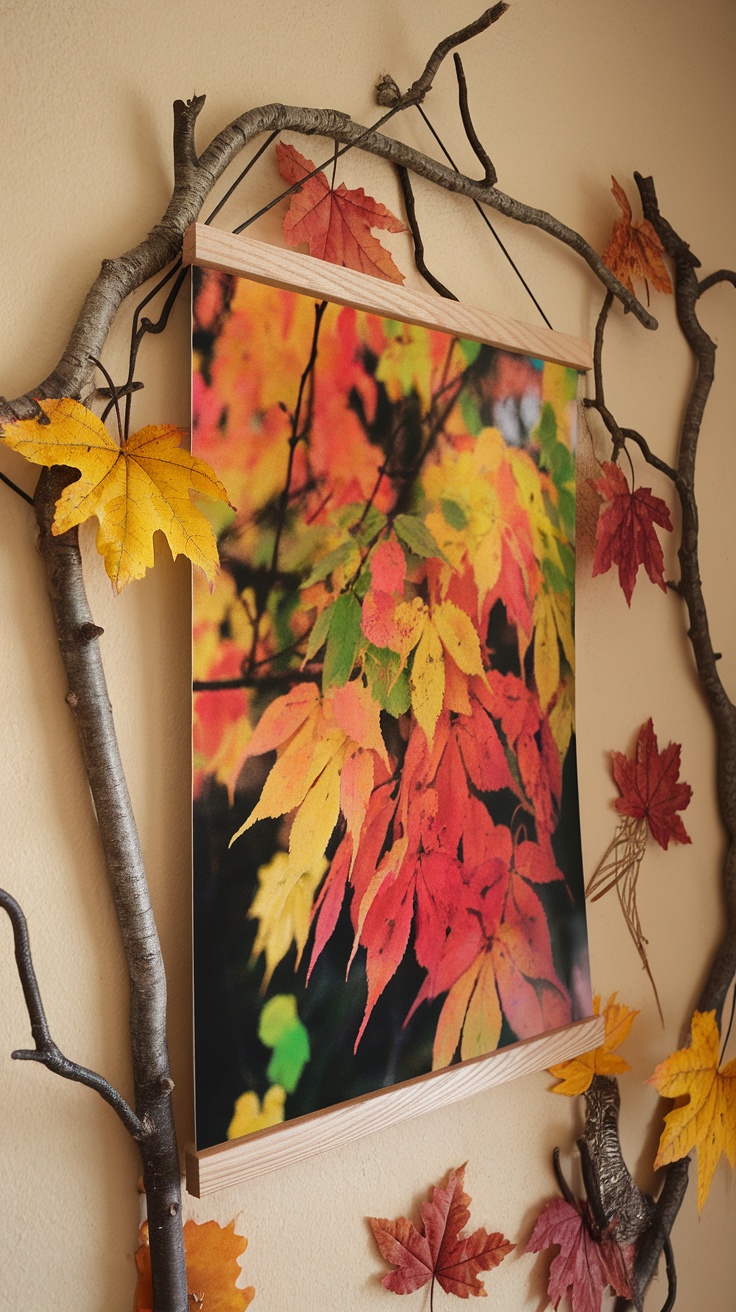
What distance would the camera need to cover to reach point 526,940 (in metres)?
1.07

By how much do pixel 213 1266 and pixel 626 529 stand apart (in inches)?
36.0

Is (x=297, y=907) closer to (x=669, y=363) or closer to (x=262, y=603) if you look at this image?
(x=262, y=603)

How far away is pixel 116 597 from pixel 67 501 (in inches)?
5.5

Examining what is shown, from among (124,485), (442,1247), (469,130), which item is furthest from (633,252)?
(442,1247)

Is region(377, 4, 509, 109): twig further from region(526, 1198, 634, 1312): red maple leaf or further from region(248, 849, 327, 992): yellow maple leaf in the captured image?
region(526, 1198, 634, 1312): red maple leaf

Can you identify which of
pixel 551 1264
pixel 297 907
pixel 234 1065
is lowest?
pixel 551 1264

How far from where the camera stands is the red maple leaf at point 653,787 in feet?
4.12

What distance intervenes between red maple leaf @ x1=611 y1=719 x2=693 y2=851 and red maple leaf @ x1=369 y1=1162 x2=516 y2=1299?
503 millimetres

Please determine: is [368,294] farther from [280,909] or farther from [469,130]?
[280,909]

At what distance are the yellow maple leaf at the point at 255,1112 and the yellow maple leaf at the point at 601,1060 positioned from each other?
420 mm

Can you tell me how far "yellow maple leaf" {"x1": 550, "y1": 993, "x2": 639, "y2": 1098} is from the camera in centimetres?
116

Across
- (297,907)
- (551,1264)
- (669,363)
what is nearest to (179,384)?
(297,907)

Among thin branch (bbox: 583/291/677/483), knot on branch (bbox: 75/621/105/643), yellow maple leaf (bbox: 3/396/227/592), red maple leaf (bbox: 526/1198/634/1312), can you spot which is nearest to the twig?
thin branch (bbox: 583/291/677/483)

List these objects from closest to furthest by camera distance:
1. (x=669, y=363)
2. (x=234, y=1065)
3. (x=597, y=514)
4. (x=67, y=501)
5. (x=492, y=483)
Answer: (x=67, y=501), (x=234, y=1065), (x=492, y=483), (x=597, y=514), (x=669, y=363)
